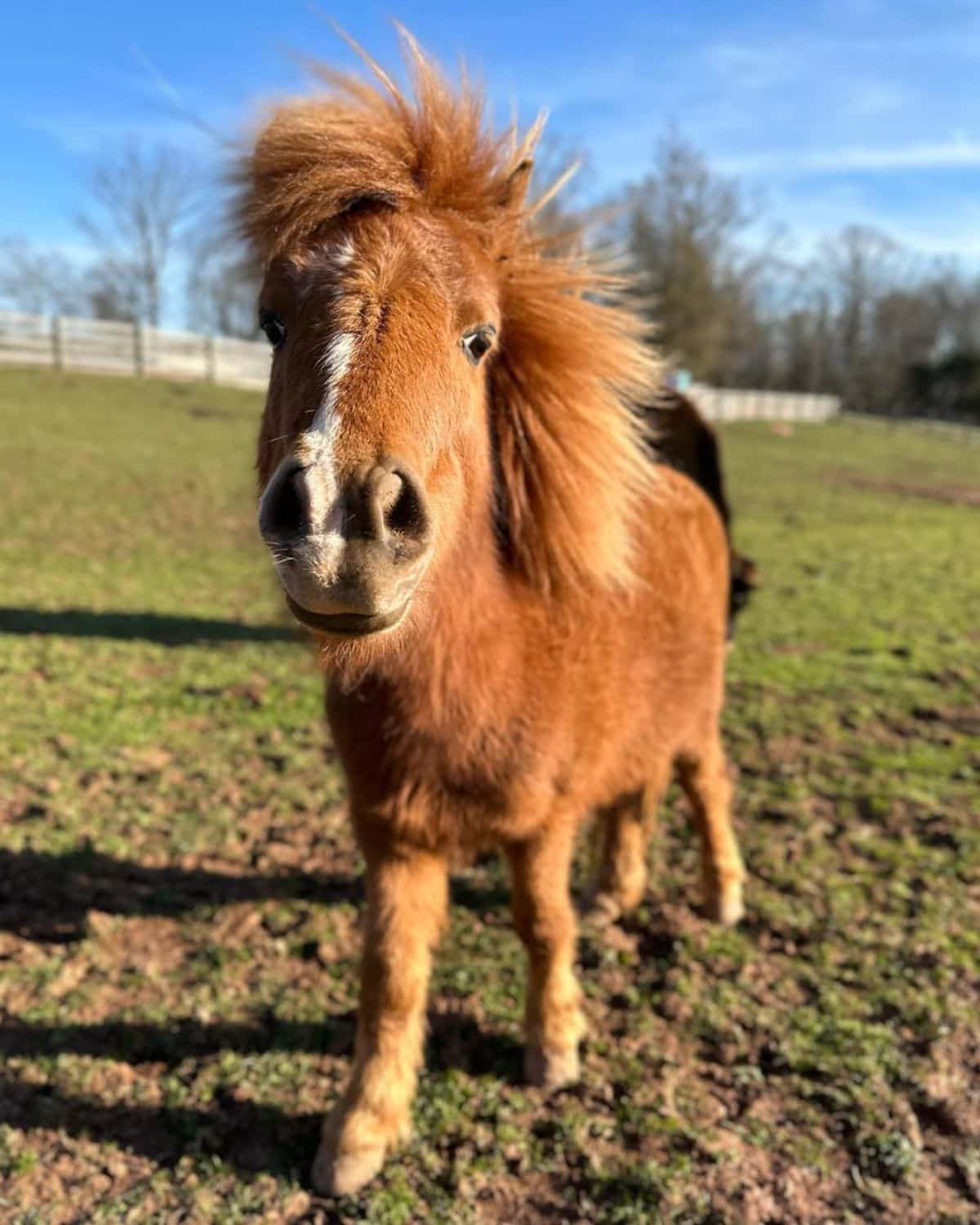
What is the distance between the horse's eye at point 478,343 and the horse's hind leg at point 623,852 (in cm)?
221

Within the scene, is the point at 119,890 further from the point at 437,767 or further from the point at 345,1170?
the point at 437,767

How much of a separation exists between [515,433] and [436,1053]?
2.16 m

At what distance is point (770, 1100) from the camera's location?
2857 millimetres

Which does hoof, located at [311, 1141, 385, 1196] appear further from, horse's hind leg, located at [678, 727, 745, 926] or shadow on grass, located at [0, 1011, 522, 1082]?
horse's hind leg, located at [678, 727, 745, 926]

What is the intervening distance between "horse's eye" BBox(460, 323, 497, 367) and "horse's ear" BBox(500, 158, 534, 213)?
44 cm

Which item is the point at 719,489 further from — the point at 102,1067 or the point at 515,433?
the point at 102,1067

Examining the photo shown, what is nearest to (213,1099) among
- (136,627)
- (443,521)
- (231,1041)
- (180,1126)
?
(180,1126)

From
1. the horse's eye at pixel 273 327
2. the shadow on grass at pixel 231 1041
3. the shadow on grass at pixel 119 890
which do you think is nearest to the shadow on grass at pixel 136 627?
the shadow on grass at pixel 119 890

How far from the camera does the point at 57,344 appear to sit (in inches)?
1136

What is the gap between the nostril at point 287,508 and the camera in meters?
1.54

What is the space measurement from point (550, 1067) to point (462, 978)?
0.59m

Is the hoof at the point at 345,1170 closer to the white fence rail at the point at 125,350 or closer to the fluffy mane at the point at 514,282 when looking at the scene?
the fluffy mane at the point at 514,282

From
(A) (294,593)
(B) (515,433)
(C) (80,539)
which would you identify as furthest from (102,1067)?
(C) (80,539)

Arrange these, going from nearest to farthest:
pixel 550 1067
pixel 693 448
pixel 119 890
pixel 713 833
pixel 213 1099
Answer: pixel 213 1099
pixel 550 1067
pixel 119 890
pixel 713 833
pixel 693 448
